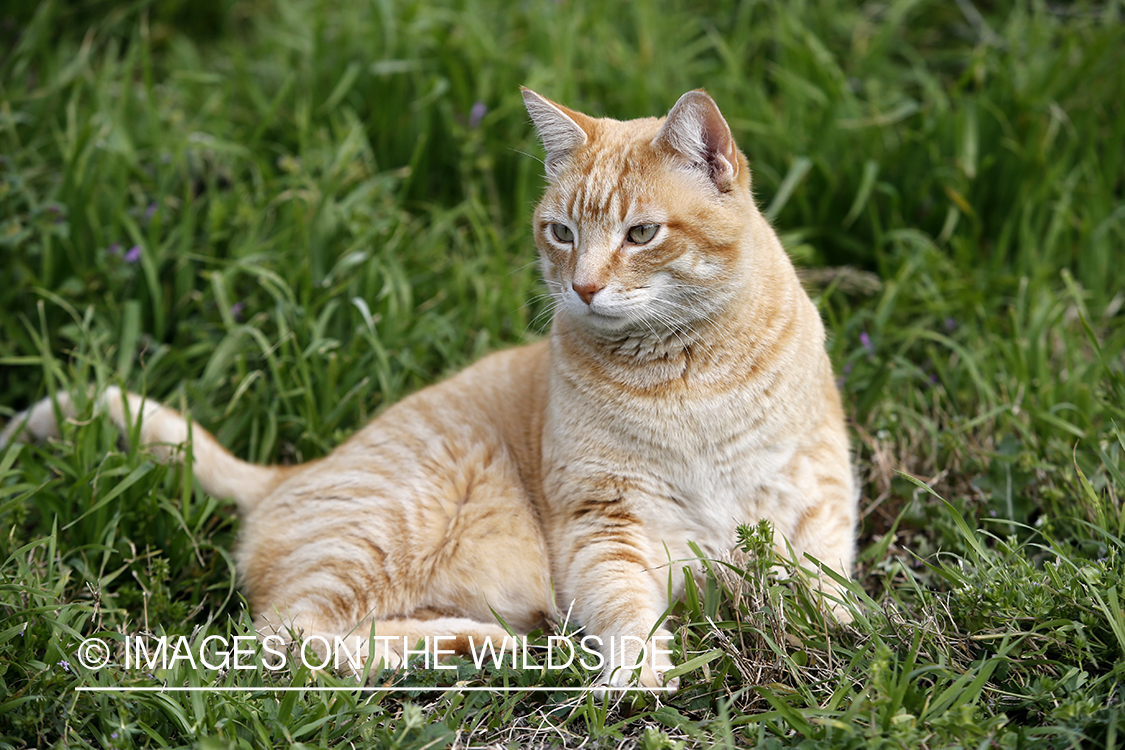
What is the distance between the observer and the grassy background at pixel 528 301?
2.51 meters

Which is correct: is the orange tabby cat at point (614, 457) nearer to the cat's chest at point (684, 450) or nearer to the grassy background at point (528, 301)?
the cat's chest at point (684, 450)

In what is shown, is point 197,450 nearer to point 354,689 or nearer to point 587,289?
point 354,689

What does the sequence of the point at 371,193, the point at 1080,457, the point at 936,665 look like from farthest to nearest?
1. the point at 371,193
2. the point at 1080,457
3. the point at 936,665

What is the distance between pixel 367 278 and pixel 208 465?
3.65 ft

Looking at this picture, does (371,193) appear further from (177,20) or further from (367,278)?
(177,20)

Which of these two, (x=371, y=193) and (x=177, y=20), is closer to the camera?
(x=371, y=193)

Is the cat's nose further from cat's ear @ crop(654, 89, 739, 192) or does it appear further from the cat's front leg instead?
the cat's front leg

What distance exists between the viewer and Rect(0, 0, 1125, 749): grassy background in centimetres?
251

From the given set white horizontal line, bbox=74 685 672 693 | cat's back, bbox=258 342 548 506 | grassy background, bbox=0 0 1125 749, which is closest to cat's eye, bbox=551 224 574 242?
cat's back, bbox=258 342 548 506

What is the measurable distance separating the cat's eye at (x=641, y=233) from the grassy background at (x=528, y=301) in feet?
3.10

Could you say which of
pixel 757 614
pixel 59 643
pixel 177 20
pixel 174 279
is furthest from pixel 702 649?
pixel 177 20

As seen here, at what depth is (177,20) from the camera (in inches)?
240

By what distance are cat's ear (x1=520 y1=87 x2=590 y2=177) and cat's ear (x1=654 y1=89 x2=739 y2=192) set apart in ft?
1.06

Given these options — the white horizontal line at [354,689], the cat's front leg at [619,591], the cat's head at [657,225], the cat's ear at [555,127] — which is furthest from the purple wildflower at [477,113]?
the white horizontal line at [354,689]
